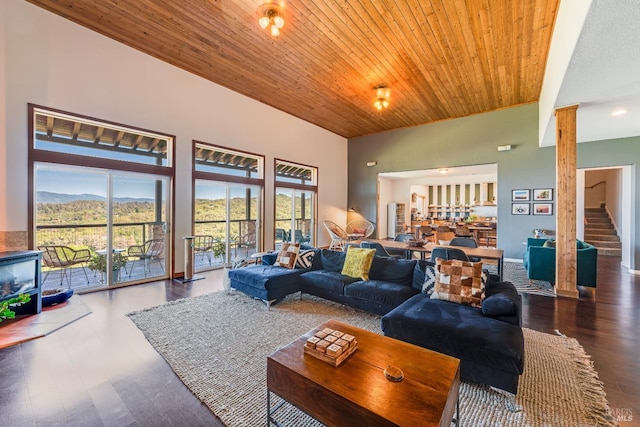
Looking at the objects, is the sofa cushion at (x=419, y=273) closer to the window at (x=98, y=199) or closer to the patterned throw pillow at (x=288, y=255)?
the patterned throw pillow at (x=288, y=255)

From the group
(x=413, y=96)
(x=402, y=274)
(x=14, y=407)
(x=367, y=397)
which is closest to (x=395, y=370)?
(x=367, y=397)

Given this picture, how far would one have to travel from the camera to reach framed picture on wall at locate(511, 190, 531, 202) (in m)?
6.70

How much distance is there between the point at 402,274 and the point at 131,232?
Result: 459 centimetres

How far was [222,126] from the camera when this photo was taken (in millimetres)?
5801

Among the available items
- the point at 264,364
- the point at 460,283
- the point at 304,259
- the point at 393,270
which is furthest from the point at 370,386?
the point at 304,259

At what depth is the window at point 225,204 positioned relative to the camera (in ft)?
18.4

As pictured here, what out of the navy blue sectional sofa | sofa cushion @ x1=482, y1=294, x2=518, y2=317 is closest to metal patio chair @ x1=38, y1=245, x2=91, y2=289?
the navy blue sectional sofa

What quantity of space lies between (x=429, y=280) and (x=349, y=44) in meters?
3.72

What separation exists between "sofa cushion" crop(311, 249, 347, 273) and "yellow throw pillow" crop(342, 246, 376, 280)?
190 millimetres

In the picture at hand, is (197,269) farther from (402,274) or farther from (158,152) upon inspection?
(402,274)

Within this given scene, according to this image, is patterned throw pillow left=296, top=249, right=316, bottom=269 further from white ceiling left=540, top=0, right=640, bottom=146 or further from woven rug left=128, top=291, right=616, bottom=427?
white ceiling left=540, top=0, right=640, bottom=146

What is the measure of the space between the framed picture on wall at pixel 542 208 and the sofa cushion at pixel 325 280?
18.9 ft

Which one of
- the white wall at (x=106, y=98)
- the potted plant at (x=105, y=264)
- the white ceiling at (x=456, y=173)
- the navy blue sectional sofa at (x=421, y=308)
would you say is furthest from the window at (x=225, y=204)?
the white ceiling at (x=456, y=173)

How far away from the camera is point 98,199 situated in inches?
173
